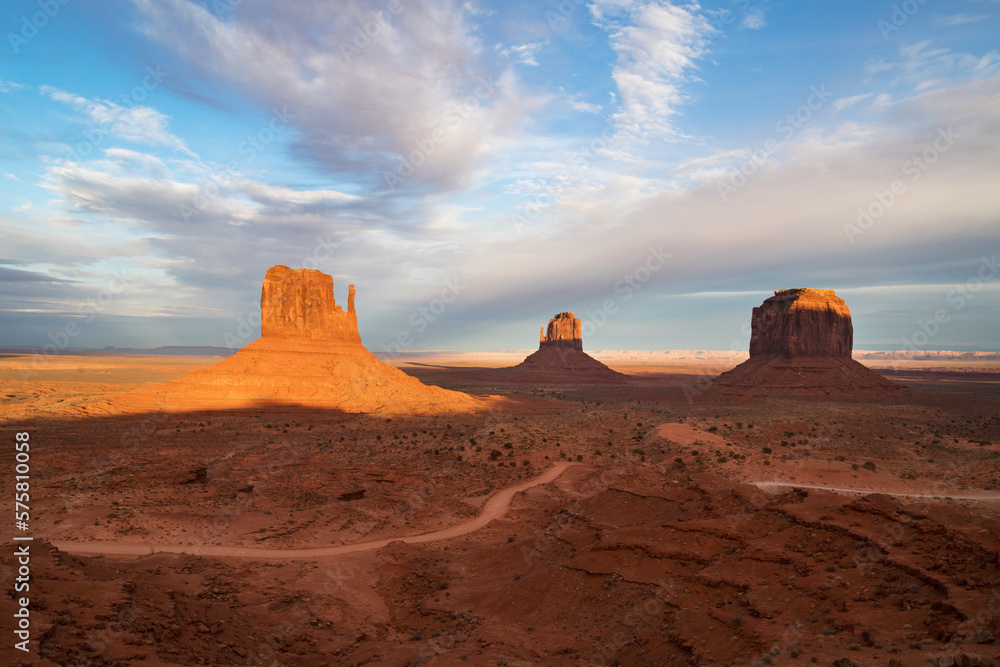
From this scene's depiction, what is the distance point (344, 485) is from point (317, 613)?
1167 cm

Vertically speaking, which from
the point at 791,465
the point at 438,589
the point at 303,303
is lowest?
the point at 438,589

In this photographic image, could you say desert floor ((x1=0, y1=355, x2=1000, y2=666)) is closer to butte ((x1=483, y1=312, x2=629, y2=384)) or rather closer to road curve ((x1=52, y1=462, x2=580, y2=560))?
road curve ((x1=52, y1=462, x2=580, y2=560))

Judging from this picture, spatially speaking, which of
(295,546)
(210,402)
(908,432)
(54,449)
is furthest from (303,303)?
(908,432)

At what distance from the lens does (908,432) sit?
4459 centimetres

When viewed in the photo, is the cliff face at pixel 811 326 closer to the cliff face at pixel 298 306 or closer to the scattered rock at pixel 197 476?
the cliff face at pixel 298 306

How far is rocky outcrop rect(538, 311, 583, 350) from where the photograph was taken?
159500mm

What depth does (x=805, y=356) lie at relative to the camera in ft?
281

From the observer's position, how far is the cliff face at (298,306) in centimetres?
6631

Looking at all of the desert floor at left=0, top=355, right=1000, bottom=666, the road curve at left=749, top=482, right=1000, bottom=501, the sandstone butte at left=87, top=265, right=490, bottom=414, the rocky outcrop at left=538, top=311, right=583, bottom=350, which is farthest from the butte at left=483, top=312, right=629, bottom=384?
the road curve at left=749, top=482, right=1000, bottom=501

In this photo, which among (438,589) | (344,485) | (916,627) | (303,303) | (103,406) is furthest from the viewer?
(303,303)

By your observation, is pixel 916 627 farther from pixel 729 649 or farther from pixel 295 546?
pixel 295 546

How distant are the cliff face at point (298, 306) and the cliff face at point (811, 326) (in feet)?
237

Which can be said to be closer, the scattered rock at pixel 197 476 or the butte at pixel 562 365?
the scattered rock at pixel 197 476

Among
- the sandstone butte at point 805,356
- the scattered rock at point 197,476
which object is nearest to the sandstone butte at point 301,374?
the scattered rock at point 197,476
